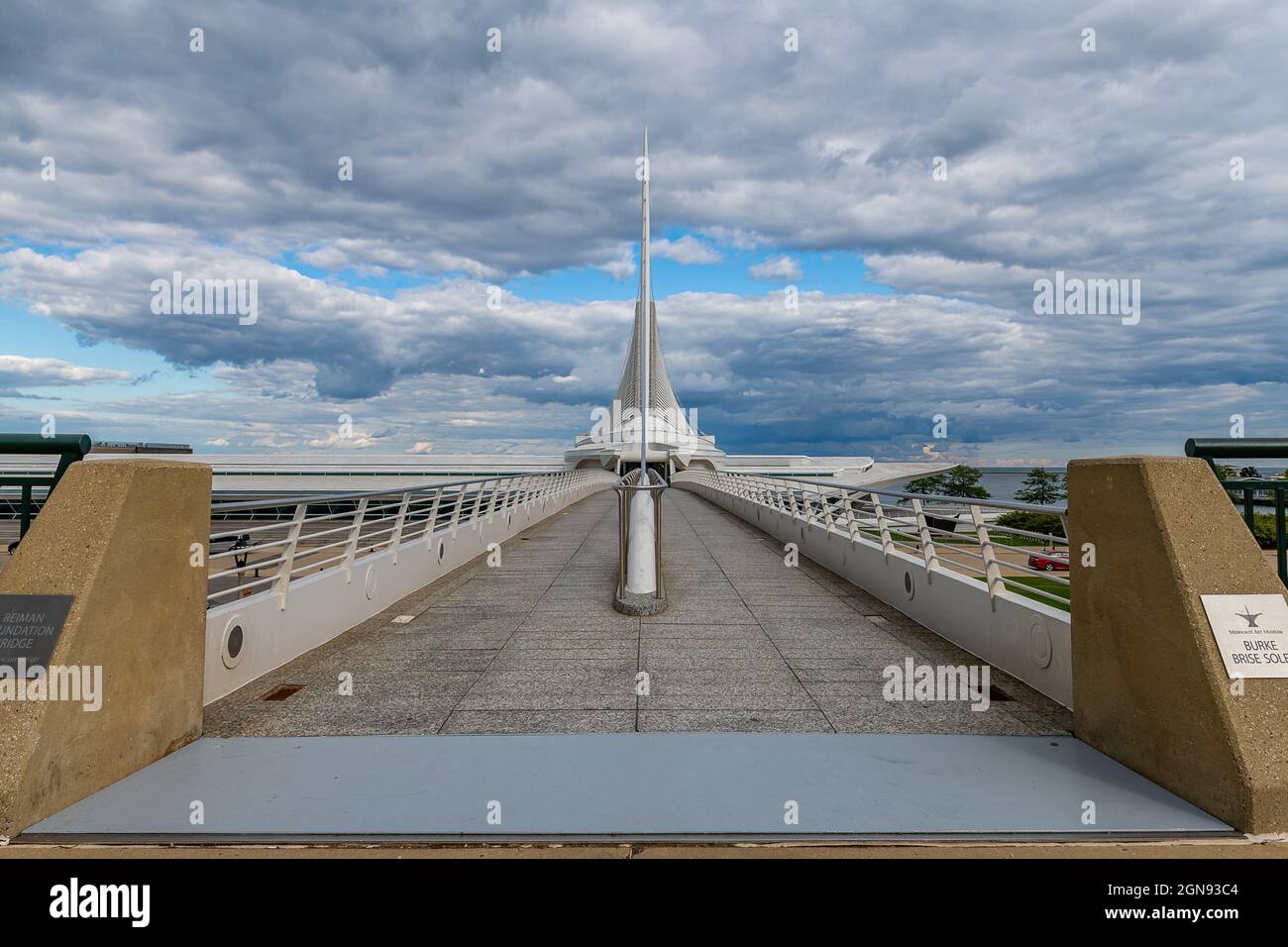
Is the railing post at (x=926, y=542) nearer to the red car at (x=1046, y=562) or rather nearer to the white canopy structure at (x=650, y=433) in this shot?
the red car at (x=1046, y=562)

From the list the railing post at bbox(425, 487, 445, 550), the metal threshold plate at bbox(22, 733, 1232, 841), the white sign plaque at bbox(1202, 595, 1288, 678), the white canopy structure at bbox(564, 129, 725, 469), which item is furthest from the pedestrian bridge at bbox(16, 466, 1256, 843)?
the white canopy structure at bbox(564, 129, 725, 469)

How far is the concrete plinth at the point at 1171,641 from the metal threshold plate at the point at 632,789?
16 cm

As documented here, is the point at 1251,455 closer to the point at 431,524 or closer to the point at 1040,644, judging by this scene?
the point at 1040,644

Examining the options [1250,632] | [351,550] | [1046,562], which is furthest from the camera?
[1046,562]

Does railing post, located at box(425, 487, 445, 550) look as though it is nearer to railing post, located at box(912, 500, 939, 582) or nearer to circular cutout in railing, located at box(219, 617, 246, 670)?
circular cutout in railing, located at box(219, 617, 246, 670)

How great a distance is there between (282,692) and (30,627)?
205 centimetres

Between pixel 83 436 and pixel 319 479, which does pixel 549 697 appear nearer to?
pixel 83 436

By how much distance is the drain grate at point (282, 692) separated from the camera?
5.10 meters

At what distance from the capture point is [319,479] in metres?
72.1

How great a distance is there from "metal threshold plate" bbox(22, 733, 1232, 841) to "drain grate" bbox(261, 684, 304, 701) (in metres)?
0.93

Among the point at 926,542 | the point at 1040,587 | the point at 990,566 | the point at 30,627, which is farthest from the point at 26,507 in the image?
the point at 1040,587

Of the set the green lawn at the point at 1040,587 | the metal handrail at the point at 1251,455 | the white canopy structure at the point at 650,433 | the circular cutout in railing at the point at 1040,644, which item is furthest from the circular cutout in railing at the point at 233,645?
the white canopy structure at the point at 650,433

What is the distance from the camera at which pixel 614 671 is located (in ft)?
19.1
